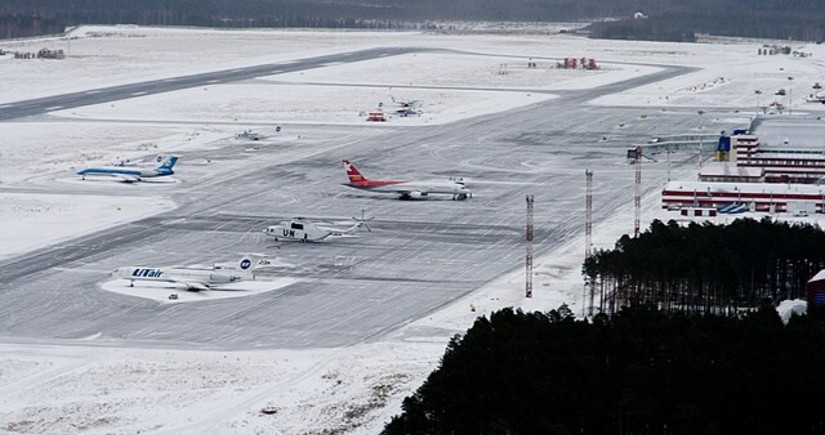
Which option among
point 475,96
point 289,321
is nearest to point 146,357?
point 289,321

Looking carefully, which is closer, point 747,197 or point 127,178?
point 747,197

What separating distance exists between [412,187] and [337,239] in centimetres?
1320

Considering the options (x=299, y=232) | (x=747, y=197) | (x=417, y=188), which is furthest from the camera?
(x=417, y=188)

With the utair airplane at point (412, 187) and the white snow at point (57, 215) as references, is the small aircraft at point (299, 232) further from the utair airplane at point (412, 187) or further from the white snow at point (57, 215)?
the utair airplane at point (412, 187)

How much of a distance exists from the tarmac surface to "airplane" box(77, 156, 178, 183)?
1041 mm

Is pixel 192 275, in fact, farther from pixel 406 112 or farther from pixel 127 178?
pixel 406 112

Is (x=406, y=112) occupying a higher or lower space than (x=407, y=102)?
lower

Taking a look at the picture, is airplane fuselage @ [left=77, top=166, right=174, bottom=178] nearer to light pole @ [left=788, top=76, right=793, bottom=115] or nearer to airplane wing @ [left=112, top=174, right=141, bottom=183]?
airplane wing @ [left=112, top=174, right=141, bottom=183]

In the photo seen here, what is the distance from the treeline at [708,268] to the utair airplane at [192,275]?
12728 millimetres

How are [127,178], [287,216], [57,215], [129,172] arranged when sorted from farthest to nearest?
[129,172] → [127,178] → [287,216] → [57,215]

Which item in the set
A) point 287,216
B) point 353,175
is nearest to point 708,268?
point 287,216

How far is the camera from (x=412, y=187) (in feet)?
271

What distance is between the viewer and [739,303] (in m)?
55.5

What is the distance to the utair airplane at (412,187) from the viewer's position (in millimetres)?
82125
